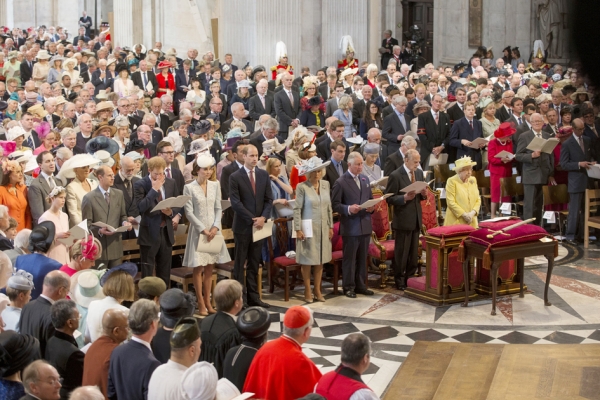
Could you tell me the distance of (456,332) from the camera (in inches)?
341

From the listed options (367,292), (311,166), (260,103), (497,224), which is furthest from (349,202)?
(260,103)

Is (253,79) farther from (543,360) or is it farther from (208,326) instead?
(208,326)

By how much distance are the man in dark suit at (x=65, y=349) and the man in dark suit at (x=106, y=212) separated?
3929 mm

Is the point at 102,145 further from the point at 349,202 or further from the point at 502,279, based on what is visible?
the point at 502,279

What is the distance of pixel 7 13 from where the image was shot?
1594 inches

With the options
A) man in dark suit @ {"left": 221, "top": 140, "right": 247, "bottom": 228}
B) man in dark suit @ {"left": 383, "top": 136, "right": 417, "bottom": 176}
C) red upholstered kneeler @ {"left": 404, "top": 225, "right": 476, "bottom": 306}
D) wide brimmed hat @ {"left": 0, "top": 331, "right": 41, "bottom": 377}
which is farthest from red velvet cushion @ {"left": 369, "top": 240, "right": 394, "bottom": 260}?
wide brimmed hat @ {"left": 0, "top": 331, "right": 41, "bottom": 377}

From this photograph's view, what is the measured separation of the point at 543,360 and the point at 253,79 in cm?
1448

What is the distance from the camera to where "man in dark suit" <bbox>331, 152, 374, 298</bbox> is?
9695mm

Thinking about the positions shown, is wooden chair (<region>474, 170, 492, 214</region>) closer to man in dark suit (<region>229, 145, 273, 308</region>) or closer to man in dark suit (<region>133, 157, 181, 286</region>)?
man in dark suit (<region>229, 145, 273, 308</region>)

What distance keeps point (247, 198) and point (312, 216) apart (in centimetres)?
79

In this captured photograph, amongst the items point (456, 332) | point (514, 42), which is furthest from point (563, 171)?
point (514, 42)

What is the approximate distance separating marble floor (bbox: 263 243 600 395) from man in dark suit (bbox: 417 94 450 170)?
4.21m

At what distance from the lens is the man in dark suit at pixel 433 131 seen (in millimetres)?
14469

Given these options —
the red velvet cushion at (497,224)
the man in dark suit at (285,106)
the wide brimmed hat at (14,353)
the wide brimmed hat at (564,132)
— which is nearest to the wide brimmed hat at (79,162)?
the red velvet cushion at (497,224)
